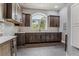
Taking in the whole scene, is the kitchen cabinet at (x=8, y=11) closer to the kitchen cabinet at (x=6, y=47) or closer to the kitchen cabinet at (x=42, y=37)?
the kitchen cabinet at (x=6, y=47)

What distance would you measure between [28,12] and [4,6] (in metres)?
4.01

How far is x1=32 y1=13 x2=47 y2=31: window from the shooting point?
7.19 metres

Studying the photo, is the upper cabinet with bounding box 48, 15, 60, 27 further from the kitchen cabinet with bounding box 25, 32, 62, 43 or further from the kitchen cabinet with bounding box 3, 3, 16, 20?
the kitchen cabinet with bounding box 3, 3, 16, 20

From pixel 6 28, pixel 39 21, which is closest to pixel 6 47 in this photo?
pixel 6 28

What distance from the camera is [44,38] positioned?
676cm

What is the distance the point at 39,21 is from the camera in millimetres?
7211

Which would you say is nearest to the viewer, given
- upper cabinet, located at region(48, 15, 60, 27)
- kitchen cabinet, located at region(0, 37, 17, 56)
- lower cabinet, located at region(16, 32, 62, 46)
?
kitchen cabinet, located at region(0, 37, 17, 56)

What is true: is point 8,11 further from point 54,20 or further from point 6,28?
point 54,20

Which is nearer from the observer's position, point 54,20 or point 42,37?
point 42,37

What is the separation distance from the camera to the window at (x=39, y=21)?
7191mm

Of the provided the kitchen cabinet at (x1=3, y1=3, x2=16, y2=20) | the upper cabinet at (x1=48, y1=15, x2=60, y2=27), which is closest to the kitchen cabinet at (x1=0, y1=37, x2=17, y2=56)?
the kitchen cabinet at (x1=3, y1=3, x2=16, y2=20)

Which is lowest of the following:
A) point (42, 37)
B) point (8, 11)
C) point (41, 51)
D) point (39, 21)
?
point (41, 51)

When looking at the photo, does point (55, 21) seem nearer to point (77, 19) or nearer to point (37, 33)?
point (37, 33)

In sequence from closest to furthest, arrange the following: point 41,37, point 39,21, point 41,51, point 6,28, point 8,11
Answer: point 8,11, point 6,28, point 41,51, point 41,37, point 39,21
